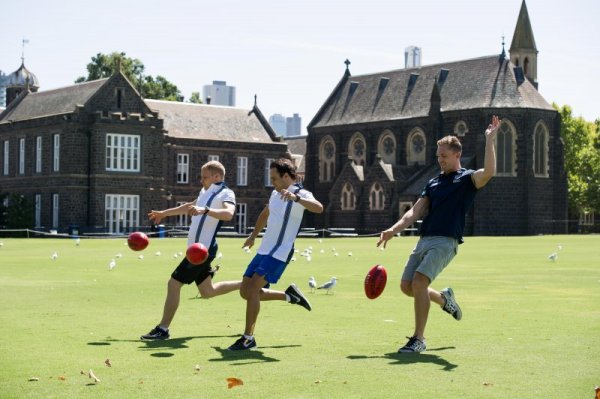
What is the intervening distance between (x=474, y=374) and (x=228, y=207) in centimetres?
370

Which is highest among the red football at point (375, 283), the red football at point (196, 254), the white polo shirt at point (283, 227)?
the white polo shirt at point (283, 227)

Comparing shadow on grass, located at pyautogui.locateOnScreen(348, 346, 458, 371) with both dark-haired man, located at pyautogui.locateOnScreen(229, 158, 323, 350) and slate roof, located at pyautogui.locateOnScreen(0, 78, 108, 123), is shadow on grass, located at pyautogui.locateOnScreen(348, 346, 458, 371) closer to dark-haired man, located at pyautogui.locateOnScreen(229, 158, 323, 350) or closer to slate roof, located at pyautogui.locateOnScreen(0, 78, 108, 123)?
dark-haired man, located at pyautogui.locateOnScreen(229, 158, 323, 350)

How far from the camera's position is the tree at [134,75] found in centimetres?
8725

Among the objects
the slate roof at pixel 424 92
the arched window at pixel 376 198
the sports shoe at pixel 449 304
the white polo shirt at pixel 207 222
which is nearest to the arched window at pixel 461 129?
the slate roof at pixel 424 92

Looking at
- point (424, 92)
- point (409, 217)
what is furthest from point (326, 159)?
point (409, 217)

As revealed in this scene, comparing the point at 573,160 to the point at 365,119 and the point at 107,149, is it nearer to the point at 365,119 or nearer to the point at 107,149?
the point at 365,119

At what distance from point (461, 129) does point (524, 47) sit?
18.4m

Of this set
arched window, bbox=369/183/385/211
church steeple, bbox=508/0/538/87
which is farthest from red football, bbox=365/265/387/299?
church steeple, bbox=508/0/538/87

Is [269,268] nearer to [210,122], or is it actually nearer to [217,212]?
[217,212]

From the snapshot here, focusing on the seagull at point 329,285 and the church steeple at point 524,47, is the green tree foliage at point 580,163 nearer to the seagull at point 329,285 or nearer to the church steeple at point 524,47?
the church steeple at point 524,47

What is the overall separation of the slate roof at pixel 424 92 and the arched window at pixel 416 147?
54.7 inches

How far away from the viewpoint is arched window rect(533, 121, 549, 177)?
7406 centimetres

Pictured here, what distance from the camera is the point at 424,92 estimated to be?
80.0 meters

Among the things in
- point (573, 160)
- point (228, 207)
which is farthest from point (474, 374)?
point (573, 160)
